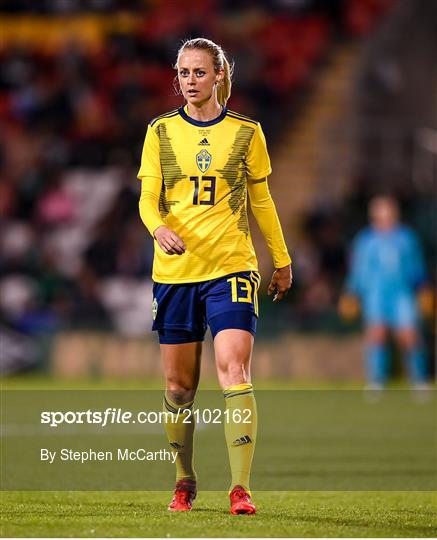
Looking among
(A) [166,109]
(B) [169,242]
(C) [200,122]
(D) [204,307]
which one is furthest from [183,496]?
(A) [166,109]

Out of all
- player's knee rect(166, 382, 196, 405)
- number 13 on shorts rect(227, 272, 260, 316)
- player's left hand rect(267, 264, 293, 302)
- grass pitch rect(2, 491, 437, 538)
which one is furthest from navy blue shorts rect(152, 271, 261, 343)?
grass pitch rect(2, 491, 437, 538)

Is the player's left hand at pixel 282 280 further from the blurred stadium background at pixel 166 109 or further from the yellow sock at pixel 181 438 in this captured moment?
the blurred stadium background at pixel 166 109

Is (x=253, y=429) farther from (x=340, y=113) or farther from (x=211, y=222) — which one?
(x=340, y=113)

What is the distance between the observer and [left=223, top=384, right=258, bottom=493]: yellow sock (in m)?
6.00

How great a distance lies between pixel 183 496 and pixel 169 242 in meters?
1.25

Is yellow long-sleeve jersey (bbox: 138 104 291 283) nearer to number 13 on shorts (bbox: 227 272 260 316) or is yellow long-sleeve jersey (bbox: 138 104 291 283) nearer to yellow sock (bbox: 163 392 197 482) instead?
number 13 on shorts (bbox: 227 272 260 316)

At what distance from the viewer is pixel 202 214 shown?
6262 millimetres

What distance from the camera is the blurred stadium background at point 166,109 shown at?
744 inches

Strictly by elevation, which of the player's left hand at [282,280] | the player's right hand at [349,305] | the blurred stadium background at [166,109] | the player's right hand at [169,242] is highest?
the blurred stadium background at [166,109]

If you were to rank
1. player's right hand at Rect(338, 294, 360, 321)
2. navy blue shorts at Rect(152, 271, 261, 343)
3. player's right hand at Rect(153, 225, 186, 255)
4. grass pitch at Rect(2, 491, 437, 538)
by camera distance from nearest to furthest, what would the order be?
grass pitch at Rect(2, 491, 437, 538) → player's right hand at Rect(153, 225, 186, 255) → navy blue shorts at Rect(152, 271, 261, 343) → player's right hand at Rect(338, 294, 360, 321)

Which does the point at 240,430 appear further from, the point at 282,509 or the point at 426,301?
the point at 426,301

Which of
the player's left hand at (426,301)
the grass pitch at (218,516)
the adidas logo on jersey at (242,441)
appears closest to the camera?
the grass pitch at (218,516)

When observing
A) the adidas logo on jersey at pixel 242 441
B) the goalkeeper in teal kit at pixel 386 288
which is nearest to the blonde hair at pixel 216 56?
the adidas logo on jersey at pixel 242 441

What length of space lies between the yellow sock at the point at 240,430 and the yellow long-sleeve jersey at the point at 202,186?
561 mm
